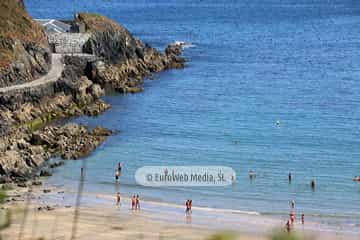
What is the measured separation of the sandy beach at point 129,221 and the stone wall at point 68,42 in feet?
98.0

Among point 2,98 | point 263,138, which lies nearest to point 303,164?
point 263,138

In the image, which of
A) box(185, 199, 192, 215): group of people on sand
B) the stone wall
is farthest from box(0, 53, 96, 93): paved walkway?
box(185, 199, 192, 215): group of people on sand

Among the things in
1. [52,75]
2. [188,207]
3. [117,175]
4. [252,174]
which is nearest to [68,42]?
[52,75]

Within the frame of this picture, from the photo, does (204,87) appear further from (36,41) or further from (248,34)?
(248,34)

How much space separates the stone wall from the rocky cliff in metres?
1.48

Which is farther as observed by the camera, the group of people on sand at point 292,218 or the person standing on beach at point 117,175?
the person standing on beach at point 117,175

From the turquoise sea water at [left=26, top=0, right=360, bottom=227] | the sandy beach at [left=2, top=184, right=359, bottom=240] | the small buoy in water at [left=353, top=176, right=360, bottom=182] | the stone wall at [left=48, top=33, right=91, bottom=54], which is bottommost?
the sandy beach at [left=2, top=184, right=359, bottom=240]

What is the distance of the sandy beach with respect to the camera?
95.7 ft

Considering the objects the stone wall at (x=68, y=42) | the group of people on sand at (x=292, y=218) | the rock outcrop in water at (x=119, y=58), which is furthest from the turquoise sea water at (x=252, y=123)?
the stone wall at (x=68, y=42)

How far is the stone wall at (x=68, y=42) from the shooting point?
64.0m

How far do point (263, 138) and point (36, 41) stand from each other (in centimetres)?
1943

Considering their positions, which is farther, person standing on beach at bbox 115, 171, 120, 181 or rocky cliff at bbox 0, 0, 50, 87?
rocky cliff at bbox 0, 0, 50, 87

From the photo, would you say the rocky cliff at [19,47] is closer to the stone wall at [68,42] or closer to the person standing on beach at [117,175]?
the stone wall at [68,42]

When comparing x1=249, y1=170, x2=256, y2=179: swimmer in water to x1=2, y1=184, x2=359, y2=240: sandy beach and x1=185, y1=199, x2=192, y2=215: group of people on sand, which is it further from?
x1=185, y1=199, x2=192, y2=215: group of people on sand
